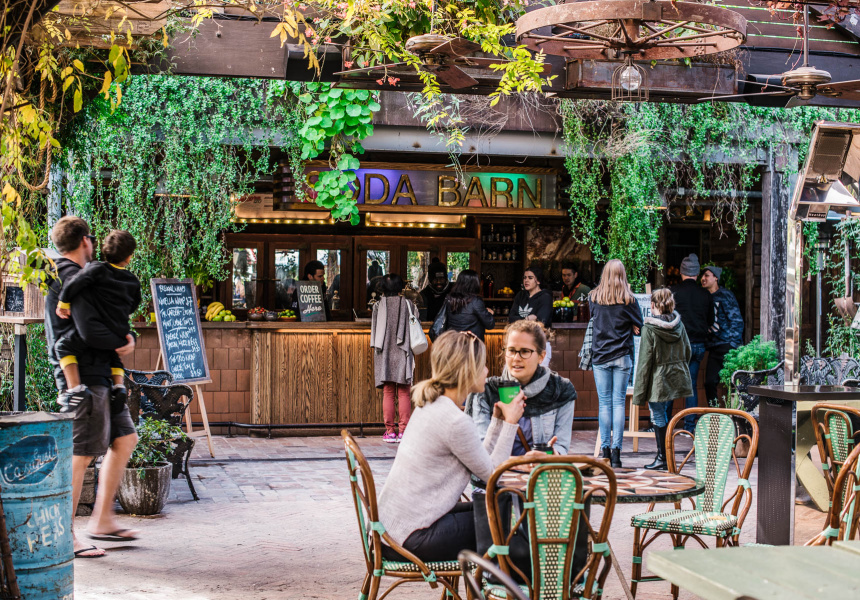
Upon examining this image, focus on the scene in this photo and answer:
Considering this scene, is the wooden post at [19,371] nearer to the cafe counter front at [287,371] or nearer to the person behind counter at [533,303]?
the cafe counter front at [287,371]

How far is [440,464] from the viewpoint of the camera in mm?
3660

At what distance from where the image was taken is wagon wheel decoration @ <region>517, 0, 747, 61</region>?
15.0ft

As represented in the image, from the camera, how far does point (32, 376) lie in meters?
6.67

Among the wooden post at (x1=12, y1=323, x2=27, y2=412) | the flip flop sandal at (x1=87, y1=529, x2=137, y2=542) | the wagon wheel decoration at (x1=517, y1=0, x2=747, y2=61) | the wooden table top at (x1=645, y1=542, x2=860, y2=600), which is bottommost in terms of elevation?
the flip flop sandal at (x1=87, y1=529, x2=137, y2=542)

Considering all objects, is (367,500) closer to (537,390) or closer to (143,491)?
(537,390)

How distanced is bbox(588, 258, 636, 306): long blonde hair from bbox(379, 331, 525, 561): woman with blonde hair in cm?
450

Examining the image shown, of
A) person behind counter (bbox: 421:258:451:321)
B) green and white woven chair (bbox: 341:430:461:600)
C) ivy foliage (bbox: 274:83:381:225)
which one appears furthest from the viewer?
person behind counter (bbox: 421:258:451:321)

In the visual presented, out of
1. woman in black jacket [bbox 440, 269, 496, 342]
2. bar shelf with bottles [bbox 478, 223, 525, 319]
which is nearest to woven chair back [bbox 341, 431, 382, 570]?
woman in black jacket [bbox 440, 269, 496, 342]

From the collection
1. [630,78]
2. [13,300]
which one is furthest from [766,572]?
[13,300]

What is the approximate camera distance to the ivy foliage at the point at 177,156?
875cm

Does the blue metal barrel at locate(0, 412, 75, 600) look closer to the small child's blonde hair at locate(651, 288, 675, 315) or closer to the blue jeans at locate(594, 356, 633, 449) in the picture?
the blue jeans at locate(594, 356, 633, 449)

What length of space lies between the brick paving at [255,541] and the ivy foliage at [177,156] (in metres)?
2.27

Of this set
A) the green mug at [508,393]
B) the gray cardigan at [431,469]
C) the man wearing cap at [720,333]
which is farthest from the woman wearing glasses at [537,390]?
the man wearing cap at [720,333]

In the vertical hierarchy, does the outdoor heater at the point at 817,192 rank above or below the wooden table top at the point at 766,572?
above
